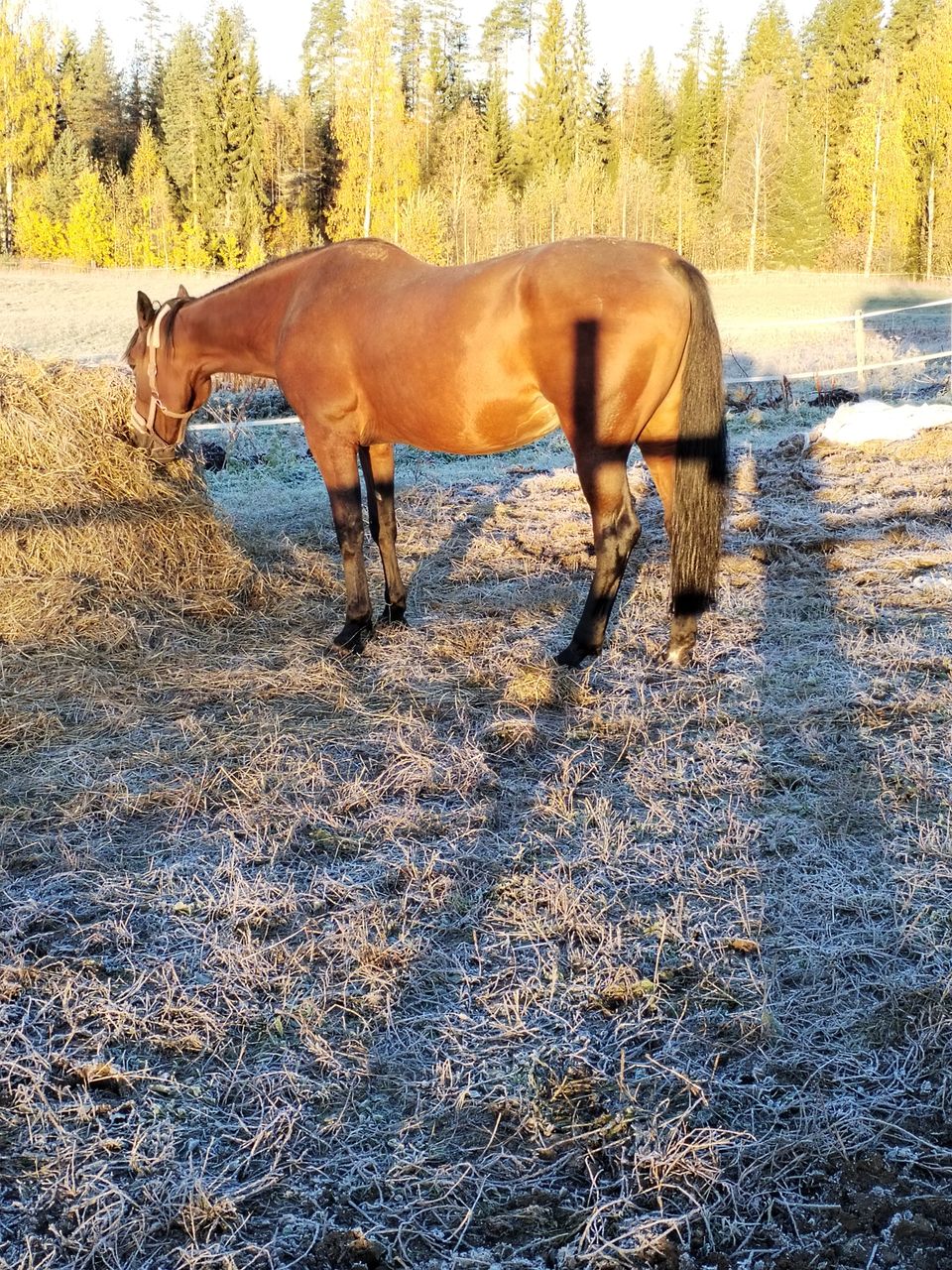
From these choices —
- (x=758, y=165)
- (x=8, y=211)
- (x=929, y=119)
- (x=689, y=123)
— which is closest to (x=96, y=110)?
(x=8, y=211)

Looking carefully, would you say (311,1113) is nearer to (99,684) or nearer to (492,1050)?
(492,1050)

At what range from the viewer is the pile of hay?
4430mm

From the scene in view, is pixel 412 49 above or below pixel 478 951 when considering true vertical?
above

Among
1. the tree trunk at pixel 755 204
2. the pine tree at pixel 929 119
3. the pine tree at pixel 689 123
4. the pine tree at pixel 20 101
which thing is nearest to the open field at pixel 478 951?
Answer: the pine tree at pixel 929 119

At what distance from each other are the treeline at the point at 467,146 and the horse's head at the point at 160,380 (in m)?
18.5

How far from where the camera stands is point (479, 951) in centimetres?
226

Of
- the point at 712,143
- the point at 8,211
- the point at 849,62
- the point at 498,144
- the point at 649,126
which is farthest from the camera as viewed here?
the point at 712,143

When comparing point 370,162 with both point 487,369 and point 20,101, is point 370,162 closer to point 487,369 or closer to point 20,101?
point 20,101

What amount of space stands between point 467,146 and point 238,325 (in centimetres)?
3441

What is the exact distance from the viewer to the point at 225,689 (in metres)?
3.88

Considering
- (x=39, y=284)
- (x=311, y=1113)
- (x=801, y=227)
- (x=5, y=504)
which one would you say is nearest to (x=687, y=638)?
(x=311, y=1113)

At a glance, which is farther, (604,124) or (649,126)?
(604,124)

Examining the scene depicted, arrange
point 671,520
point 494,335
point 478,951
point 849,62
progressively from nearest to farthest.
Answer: point 478,951, point 494,335, point 671,520, point 849,62

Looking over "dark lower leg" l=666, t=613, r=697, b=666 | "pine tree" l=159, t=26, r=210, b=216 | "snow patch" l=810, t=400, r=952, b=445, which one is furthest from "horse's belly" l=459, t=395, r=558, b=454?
"pine tree" l=159, t=26, r=210, b=216
